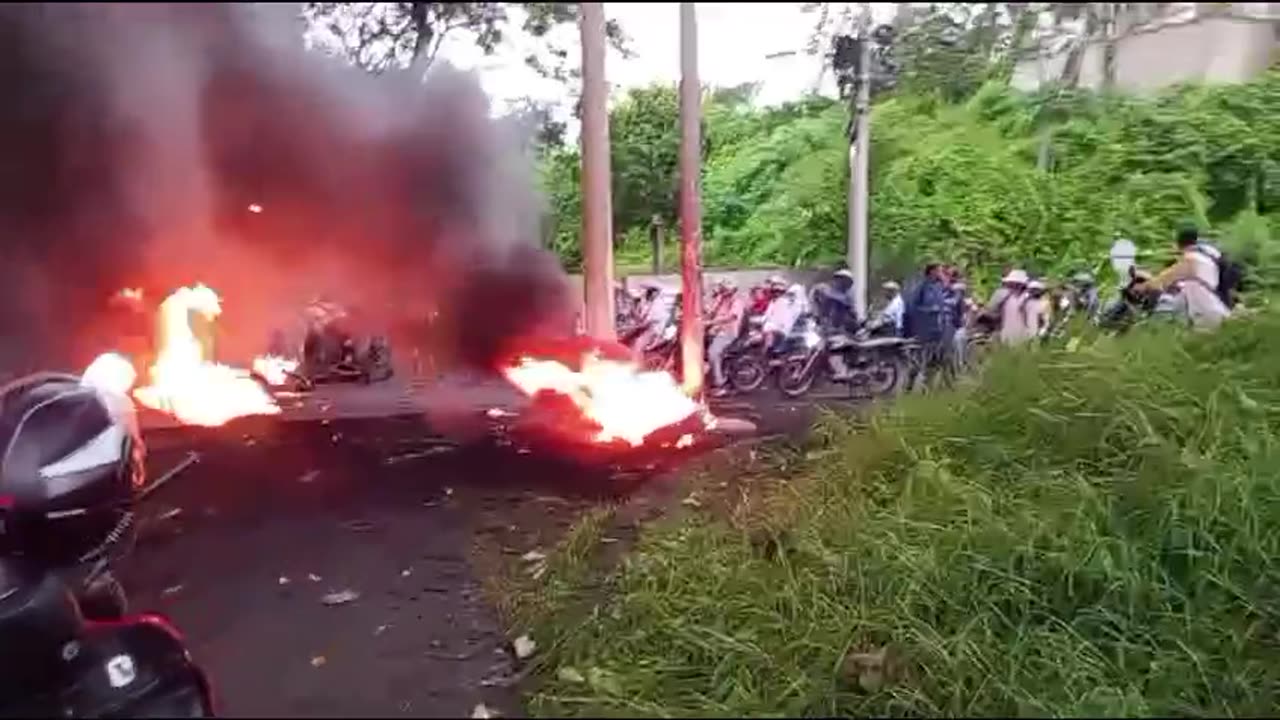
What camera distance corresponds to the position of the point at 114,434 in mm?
1490

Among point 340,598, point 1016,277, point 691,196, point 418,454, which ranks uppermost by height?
point 691,196

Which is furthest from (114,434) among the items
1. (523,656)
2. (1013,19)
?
(1013,19)

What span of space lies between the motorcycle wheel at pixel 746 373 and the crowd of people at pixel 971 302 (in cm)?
65

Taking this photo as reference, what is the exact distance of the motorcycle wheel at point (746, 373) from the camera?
14.5 feet

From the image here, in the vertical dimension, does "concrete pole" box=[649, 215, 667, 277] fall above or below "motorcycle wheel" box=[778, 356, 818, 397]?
above

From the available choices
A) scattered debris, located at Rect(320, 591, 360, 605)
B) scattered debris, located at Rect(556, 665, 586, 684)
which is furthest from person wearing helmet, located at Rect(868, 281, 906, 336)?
scattered debris, located at Rect(556, 665, 586, 684)

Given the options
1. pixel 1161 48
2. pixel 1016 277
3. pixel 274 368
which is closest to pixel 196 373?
pixel 274 368

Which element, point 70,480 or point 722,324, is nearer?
point 70,480

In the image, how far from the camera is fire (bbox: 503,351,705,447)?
14.3ft

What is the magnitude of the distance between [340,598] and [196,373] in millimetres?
3658

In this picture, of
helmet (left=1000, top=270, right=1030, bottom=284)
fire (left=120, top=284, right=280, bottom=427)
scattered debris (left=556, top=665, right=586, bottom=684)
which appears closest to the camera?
scattered debris (left=556, top=665, right=586, bottom=684)

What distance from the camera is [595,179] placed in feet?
11.7

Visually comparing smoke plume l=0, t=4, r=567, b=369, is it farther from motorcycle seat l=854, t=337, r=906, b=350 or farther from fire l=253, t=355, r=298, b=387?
motorcycle seat l=854, t=337, r=906, b=350

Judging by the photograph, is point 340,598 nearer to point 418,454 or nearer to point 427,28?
point 418,454
